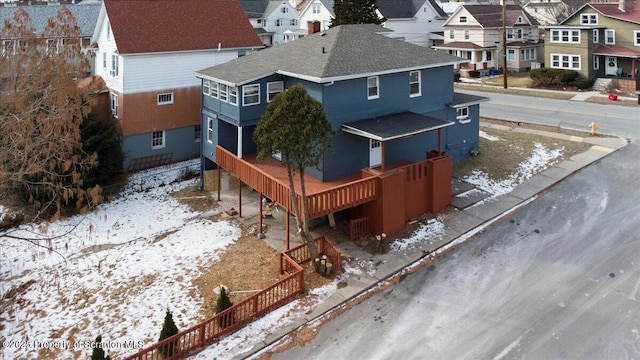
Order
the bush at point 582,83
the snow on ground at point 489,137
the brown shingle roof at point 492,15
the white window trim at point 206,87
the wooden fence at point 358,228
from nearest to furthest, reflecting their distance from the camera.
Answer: the wooden fence at point 358,228 → the white window trim at point 206,87 → the snow on ground at point 489,137 → the bush at point 582,83 → the brown shingle roof at point 492,15

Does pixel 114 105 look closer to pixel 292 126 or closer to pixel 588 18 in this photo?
pixel 292 126

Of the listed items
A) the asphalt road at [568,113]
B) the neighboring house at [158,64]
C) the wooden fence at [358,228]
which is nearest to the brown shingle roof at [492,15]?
the asphalt road at [568,113]

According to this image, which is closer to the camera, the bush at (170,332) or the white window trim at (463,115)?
the bush at (170,332)

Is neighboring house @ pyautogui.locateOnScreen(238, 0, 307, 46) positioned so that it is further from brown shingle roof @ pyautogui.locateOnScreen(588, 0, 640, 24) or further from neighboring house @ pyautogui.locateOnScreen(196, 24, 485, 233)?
neighboring house @ pyautogui.locateOnScreen(196, 24, 485, 233)

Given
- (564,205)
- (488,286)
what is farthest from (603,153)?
(488,286)

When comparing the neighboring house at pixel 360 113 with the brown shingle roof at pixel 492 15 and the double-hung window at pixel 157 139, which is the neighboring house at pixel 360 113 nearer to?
the double-hung window at pixel 157 139

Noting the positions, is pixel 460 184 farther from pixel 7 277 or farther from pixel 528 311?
pixel 7 277
